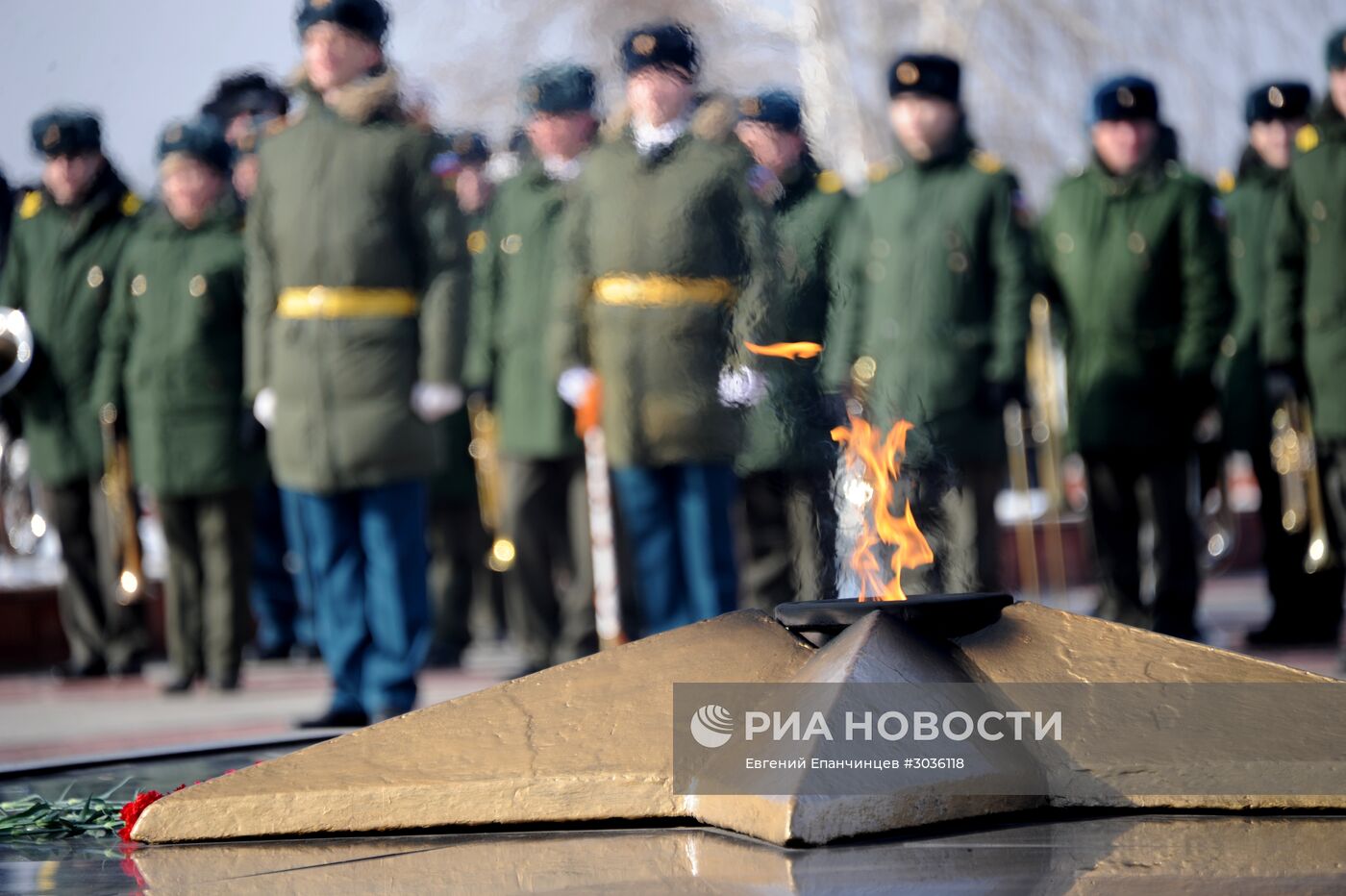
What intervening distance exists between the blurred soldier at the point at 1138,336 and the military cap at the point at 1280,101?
25.8 inches

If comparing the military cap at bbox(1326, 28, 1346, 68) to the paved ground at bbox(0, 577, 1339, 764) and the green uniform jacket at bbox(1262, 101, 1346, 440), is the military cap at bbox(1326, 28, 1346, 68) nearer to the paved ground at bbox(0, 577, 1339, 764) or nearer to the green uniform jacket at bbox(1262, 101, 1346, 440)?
the green uniform jacket at bbox(1262, 101, 1346, 440)

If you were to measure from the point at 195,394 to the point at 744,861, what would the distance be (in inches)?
194

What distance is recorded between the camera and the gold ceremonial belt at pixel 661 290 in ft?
20.1

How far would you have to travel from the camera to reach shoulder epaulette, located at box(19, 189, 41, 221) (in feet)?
28.4

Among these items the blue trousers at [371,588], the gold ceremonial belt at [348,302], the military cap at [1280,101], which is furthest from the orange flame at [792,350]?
the military cap at [1280,101]

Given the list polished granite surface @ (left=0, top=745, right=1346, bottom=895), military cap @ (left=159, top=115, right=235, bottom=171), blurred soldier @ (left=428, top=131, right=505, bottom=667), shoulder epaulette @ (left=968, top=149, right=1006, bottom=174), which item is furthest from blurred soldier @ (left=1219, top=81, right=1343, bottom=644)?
polished granite surface @ (left=0, top=745, right=1346, bottom=895)

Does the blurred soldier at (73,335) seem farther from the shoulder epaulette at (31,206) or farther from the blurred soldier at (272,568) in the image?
the blurred soldier at (272,568)

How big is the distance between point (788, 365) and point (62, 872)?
2498 millimetres

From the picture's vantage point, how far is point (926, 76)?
740 cm

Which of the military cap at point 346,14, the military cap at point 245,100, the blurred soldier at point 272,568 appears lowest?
the blurred soldier at point 272,568

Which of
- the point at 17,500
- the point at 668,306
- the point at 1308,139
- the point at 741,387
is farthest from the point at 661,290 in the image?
the point at 17,500

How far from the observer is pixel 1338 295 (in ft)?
22.3

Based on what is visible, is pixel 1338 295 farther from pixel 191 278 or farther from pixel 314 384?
pixel 191 278

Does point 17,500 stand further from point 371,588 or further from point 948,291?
point 948,291
